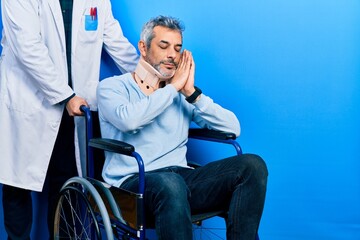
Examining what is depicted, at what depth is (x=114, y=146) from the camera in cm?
210

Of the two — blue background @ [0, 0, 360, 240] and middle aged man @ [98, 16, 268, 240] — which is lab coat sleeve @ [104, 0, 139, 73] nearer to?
blue background @ [0, 0, 360, 240]

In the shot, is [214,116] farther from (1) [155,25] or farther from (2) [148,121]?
(1) [155,25]

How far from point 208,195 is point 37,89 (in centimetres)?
89

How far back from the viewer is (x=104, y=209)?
209 cm

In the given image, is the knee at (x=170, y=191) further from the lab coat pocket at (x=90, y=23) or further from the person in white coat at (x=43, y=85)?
the lab coat pocket at (x=90, y=23)

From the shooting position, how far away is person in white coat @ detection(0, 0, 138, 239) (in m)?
2.50

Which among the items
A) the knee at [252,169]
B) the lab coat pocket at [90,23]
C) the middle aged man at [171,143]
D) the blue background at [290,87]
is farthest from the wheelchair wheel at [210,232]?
the lab coat pocket at [90,23]

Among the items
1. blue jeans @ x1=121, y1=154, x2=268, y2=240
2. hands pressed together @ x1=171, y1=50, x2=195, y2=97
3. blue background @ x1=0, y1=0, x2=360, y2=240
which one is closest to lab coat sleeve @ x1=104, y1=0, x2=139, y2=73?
blue background @ x1=0, y1=0, x2=360, y2=240

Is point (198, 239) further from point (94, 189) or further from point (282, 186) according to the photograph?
point (94, 189)

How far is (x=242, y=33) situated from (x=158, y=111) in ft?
2.65

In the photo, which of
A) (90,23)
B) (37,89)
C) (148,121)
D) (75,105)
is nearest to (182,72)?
(148,121)

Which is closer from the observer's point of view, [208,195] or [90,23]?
[208,195]

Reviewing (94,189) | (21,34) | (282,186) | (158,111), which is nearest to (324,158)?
(282,186)

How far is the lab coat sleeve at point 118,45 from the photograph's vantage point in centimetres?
280
